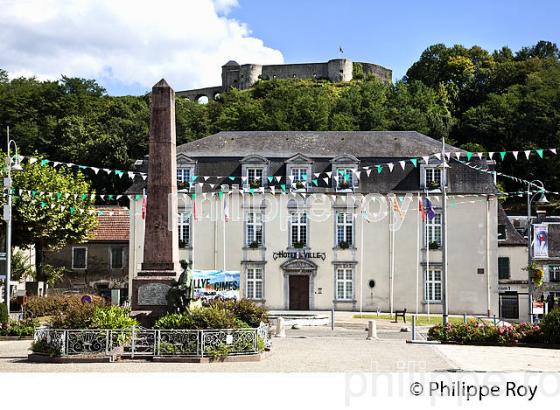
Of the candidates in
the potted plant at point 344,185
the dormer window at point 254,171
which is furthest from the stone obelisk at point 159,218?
the potted plant at point 344,185

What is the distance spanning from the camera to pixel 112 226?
2168 inches

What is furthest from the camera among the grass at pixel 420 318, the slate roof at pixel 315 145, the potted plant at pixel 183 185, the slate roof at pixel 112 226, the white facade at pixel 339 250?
the slate roof at pixel 112 226

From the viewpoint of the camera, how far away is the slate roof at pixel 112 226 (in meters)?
54.1

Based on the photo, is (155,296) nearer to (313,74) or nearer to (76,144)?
(76,144)

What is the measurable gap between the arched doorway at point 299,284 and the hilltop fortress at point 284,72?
3633 inches

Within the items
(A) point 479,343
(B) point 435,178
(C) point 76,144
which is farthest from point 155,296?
(C) point 76,144

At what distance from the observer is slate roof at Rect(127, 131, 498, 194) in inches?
1884

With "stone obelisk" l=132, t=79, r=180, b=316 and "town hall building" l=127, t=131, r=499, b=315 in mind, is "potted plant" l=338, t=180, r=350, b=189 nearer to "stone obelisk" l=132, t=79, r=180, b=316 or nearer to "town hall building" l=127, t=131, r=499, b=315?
"town hall building" l=127, t=131, r=499, b=315

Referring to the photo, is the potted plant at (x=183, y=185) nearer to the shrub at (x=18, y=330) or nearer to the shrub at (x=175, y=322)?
the shrub at (x=18, y=330)

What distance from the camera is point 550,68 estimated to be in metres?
103

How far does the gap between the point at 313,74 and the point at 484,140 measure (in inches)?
2180

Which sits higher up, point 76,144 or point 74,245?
point 76,144

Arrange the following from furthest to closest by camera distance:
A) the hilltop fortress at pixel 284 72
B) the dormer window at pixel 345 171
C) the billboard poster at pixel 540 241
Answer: the hilltop fortress at pixel 284 72 → the dormer window at pixel 345 171 → the billboard poster at pixel 540 241

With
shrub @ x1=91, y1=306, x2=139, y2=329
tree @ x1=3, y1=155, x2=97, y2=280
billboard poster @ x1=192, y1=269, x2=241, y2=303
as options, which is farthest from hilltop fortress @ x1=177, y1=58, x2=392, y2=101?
shrub @ x1=91, y1=306, x2=139, y2=329
